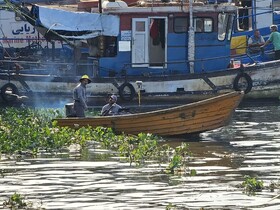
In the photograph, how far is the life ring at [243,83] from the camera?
1161 inches

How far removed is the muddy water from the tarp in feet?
26.4

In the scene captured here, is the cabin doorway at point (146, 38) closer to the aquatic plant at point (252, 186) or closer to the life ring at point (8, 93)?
the life ring at point (8, 93)

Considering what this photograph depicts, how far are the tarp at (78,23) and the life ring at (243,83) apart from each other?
3.64 m

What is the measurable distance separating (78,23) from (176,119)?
→ 7.60 meters

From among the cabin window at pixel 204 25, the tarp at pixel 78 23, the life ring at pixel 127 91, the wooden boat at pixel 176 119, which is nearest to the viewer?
the wooden boat at pixel 176 119

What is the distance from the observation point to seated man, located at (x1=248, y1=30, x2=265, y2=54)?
32594mm

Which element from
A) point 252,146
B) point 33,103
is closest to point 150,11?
point 33,103

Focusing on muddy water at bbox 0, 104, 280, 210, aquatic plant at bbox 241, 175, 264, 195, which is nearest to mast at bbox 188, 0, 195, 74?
muddy water at bbox 0, 104, 280, 210

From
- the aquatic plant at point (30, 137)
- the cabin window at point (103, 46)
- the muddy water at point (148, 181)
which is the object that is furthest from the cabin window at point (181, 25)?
the muddy water at point (148, 181)

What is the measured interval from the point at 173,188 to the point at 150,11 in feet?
44.5

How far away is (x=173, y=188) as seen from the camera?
15898 mm

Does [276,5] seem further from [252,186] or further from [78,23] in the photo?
[252,186]

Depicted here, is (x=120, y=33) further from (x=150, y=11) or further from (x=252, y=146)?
(x=252, y=146)

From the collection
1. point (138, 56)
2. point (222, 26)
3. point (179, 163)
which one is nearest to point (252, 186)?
point (179, 163)
